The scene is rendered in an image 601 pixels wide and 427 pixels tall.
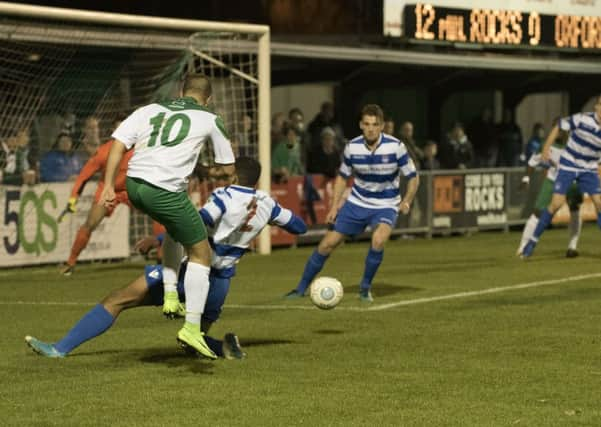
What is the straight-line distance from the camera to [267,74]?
2114 centimetres

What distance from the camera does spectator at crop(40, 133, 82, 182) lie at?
→ 64.0ft

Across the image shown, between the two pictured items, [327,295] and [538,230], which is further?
[538,230]

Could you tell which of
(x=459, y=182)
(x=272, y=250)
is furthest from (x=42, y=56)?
(x=459, y=182)

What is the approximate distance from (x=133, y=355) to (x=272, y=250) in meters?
11.4

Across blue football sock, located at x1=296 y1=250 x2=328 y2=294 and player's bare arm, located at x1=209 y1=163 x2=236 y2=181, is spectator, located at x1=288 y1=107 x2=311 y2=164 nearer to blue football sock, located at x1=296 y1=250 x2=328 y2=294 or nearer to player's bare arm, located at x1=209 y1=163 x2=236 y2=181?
blue football sock, located at x1=296 y1=250 x2=328 y2=294

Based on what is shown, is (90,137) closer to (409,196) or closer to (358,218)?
(358,218)

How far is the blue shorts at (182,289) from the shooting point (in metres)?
10.2

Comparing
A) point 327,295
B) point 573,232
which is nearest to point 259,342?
point 327,295

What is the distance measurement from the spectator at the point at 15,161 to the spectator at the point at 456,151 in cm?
974

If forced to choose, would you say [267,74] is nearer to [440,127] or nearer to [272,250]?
[272,250]

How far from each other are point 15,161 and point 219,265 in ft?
30.3

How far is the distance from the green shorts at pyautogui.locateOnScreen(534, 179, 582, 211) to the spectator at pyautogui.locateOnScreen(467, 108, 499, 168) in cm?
894

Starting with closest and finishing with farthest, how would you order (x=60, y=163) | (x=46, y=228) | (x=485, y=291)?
(x=485, y=291) < (x=46, y=228) < (x=60, y=163)

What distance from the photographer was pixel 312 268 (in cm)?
1487
